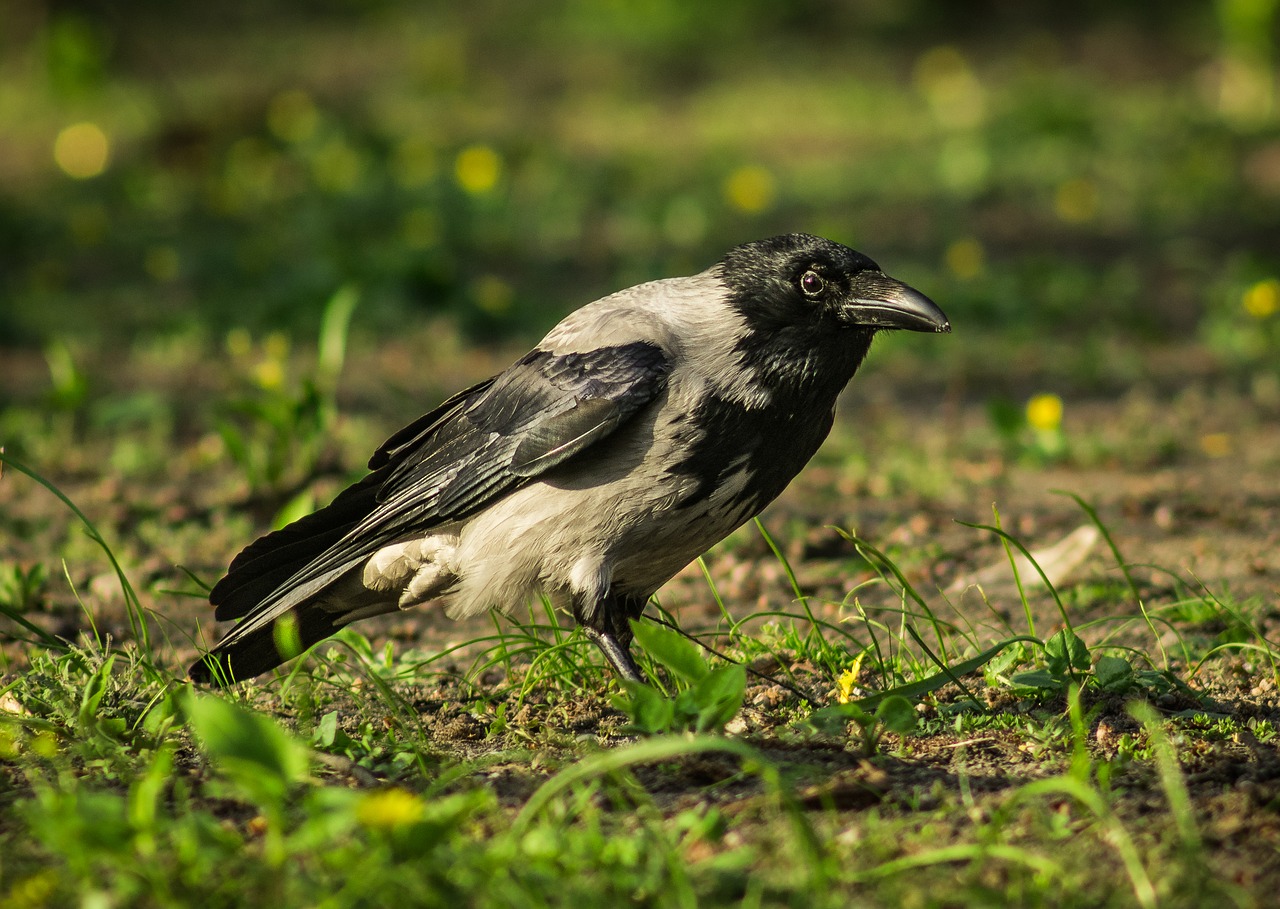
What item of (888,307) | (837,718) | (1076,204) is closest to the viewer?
(837,718)

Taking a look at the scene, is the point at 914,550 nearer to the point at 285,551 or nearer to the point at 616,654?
the point at 616,654

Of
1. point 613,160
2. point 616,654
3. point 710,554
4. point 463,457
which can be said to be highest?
point 613,160

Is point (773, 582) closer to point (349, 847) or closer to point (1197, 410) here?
point (349, 847)

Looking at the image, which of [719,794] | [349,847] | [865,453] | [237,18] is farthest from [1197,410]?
[237,18]

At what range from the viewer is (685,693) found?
2.79 m

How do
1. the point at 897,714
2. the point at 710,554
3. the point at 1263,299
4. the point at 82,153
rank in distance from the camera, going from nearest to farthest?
the point at 897,714, the point at 710,554, the point at 1263,299, the point at 82,153

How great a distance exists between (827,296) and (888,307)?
0.53 ft

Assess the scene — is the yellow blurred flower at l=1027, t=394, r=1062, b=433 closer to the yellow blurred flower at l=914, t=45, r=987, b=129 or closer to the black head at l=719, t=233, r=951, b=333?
the black head at l=719, t=233, r=951, b=333

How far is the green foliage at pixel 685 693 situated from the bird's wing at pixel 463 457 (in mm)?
729

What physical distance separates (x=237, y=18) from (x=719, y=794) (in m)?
14.7

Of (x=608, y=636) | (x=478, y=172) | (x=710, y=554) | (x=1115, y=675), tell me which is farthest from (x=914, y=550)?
(x=478, y=172)

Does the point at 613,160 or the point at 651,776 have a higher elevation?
the point at 613,160

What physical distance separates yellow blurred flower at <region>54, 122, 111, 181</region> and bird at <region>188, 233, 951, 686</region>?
7.35m

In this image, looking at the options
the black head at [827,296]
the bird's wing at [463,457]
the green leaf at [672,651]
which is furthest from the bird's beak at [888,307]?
the green leaf at [672,651]
